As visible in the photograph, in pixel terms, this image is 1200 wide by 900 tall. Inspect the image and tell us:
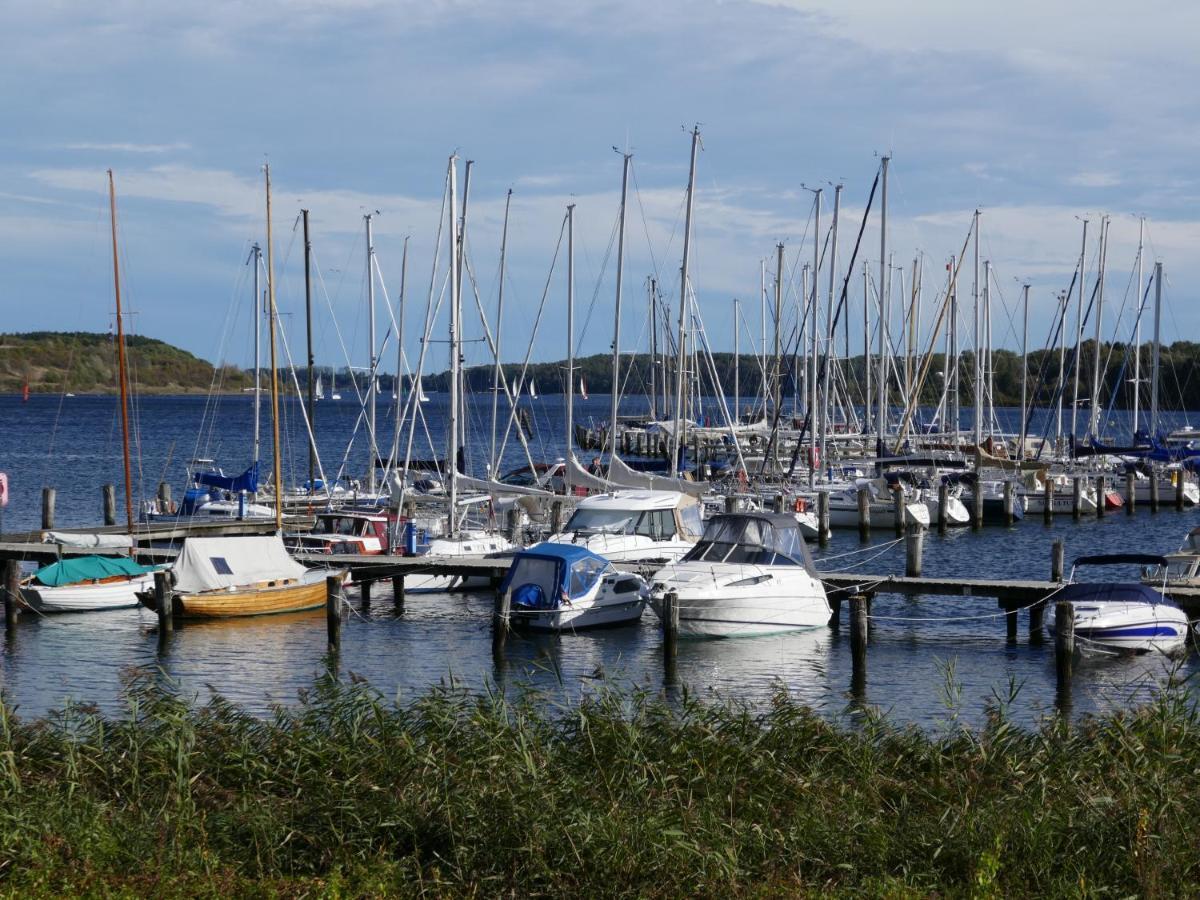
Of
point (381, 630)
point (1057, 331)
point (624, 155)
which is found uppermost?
point (624, 155)

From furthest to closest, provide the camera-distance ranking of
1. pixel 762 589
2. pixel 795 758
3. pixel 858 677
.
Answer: pixel 762 589 < pixel 858 677 < pixel 795 758

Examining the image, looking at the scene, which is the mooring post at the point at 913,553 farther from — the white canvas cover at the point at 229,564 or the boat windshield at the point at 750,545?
the white canvas cover at the point at 229,564

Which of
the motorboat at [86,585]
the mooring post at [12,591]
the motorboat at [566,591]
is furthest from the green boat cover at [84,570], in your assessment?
the motorboat at [566,591]

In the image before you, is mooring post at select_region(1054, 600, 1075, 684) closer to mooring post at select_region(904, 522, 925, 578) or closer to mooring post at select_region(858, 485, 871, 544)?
mooring post at select_region(904, 522, 925, 578)

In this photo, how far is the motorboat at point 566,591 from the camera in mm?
30203

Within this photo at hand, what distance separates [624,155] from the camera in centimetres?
4753

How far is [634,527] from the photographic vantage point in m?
36.5

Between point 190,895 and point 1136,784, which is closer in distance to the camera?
point 190,895

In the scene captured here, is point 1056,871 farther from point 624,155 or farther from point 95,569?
point 624,155

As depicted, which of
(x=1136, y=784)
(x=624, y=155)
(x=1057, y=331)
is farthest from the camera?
(x=1057, y=331)

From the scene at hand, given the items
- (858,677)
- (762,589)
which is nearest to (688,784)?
(858,677)


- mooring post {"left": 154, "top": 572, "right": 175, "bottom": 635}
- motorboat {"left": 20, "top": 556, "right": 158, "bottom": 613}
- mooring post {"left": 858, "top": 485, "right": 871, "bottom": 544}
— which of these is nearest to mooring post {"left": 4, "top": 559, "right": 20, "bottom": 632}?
motorboat {"left": 20, "top": 556, "right": 158, "bottom": 613}

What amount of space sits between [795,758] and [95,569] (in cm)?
2280

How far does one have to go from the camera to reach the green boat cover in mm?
33094
